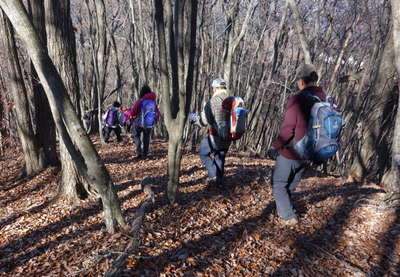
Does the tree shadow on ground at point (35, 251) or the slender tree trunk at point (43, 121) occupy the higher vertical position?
the slender tree trunk at point (43, 121)

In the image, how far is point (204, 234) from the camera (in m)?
3.86

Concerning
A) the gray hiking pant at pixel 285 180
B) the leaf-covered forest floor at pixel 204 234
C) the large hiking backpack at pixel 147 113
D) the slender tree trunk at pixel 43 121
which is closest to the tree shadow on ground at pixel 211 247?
the leaf-covered forest floor at pixel 204 234

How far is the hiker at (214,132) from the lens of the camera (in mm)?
4789

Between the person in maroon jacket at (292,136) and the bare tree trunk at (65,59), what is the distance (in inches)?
121

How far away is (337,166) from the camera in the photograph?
13562 millimetres

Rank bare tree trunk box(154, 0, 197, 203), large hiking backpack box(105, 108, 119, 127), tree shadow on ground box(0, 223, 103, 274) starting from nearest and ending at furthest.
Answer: tree shadow on ground box(0, 223, 103, 274), bare tree trunk box(154, 0, 197, 203), large hiking backpack box(105, 108, 119, 127)

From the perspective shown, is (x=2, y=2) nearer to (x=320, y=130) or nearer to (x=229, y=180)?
(x=320, y=130)

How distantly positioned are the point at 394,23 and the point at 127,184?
5423mm

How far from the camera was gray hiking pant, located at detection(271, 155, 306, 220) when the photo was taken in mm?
3855

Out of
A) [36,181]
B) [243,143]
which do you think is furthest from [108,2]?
[36,181]

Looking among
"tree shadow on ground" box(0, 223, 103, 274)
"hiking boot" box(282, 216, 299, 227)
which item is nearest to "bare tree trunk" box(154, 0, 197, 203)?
"tree shadow on ground" box(0, 223, 103, 274)

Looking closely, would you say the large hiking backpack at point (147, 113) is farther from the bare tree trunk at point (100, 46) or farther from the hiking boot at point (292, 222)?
the hiking boot at point (292, 222)

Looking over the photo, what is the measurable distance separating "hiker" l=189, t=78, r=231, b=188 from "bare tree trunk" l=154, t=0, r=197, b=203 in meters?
0.84

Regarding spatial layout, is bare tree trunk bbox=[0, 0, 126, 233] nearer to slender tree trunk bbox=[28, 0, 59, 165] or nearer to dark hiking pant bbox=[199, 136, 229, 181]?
dark hiking pant bbox=[199, 136, 229, 181]
